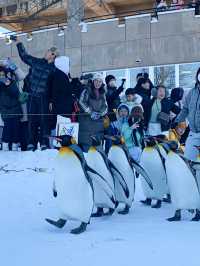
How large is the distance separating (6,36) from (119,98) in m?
9.59

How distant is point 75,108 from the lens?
26.2ft

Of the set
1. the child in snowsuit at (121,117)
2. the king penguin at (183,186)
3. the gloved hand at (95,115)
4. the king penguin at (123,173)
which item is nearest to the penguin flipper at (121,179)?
the king penguin at (123,173)

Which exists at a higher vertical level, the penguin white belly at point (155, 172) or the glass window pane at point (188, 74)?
the glass window pane at point (188, 74)

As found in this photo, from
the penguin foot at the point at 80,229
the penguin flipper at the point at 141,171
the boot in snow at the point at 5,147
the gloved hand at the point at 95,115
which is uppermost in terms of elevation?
the gloved hand at the point at 95,115

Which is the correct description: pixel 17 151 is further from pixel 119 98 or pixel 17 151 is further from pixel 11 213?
pixel 11 213

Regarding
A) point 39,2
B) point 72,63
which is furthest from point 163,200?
point 39,2

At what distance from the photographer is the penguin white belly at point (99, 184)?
16.6ft

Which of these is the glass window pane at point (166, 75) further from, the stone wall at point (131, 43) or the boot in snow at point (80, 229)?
the boot in snow at point (80, 229)

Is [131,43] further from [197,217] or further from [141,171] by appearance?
[197,217]

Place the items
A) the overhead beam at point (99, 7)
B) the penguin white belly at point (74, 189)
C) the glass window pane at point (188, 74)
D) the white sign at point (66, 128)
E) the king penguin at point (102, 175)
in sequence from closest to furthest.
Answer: the penguin white belly at point (74, 189) → the king penguin at point (102, 175) → the white sign at point (66, 128) → the glass window pane at point (188, 74) → the overhead beam at point (99, 7)

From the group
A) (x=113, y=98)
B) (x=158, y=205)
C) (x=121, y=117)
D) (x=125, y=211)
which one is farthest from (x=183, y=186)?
(x=113, y=98)

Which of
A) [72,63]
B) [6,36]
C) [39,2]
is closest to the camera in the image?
[72,63]

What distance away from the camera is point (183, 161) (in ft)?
16.4

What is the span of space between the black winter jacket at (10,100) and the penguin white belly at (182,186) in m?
4.14
